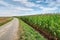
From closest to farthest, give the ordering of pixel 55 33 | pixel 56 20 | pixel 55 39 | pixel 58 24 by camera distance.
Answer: pixel 55 39
pixel 55 33
pixel 58 24
pixel 56 20

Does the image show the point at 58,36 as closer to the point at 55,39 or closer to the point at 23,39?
the point at 55,39

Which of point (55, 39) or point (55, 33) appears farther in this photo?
point (55, 33)

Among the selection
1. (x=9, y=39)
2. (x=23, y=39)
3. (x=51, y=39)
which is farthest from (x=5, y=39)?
(x=51, y=39)

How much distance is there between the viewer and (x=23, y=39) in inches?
496

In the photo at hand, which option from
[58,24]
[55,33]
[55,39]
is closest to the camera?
[55,39]

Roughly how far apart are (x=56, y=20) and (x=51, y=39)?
302 centimetres

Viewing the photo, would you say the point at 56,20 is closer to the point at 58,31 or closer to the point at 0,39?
the point at 58,31

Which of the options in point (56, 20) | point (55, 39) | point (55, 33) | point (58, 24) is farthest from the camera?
point (56, 20)

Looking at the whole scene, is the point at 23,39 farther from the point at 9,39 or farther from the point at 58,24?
the point at 58,24

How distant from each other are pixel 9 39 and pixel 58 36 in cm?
277

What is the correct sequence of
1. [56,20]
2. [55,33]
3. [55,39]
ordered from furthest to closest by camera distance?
[56,20], [55,33], [55,39]

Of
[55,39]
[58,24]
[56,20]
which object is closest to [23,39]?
[55,39]

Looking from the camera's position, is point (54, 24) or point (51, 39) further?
point (54, 24)

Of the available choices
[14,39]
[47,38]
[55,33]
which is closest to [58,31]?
[55,33]
